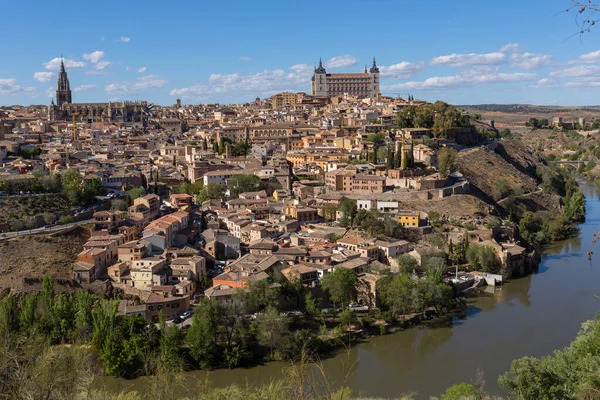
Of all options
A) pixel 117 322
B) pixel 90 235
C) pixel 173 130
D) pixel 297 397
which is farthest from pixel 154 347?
pixel 173 130

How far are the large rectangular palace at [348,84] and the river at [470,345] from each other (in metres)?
36.2

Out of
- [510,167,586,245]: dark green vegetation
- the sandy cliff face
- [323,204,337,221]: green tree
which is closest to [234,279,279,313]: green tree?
[323,204,337,221]: green tree

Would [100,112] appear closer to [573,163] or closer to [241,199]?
[241,199]

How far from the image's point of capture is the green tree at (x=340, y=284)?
42.2ft

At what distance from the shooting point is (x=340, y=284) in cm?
1283

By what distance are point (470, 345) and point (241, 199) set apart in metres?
9.35

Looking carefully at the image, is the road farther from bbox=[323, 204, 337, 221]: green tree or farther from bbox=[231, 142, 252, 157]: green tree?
bbox=[231, 142, 252, 157]: green tree

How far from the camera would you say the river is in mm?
10602

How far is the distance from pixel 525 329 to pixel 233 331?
6.04 metres

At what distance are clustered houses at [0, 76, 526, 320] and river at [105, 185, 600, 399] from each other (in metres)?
1.77

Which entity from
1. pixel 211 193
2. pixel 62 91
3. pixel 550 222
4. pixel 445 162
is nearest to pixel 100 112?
pixel 62 91

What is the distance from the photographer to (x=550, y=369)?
25.3ft

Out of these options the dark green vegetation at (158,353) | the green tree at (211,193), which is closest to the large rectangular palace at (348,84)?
the green tree at (211,193)

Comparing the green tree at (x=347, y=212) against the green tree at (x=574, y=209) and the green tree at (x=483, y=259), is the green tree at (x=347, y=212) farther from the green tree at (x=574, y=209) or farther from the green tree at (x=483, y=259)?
the green tree at (x=574, y=209)
